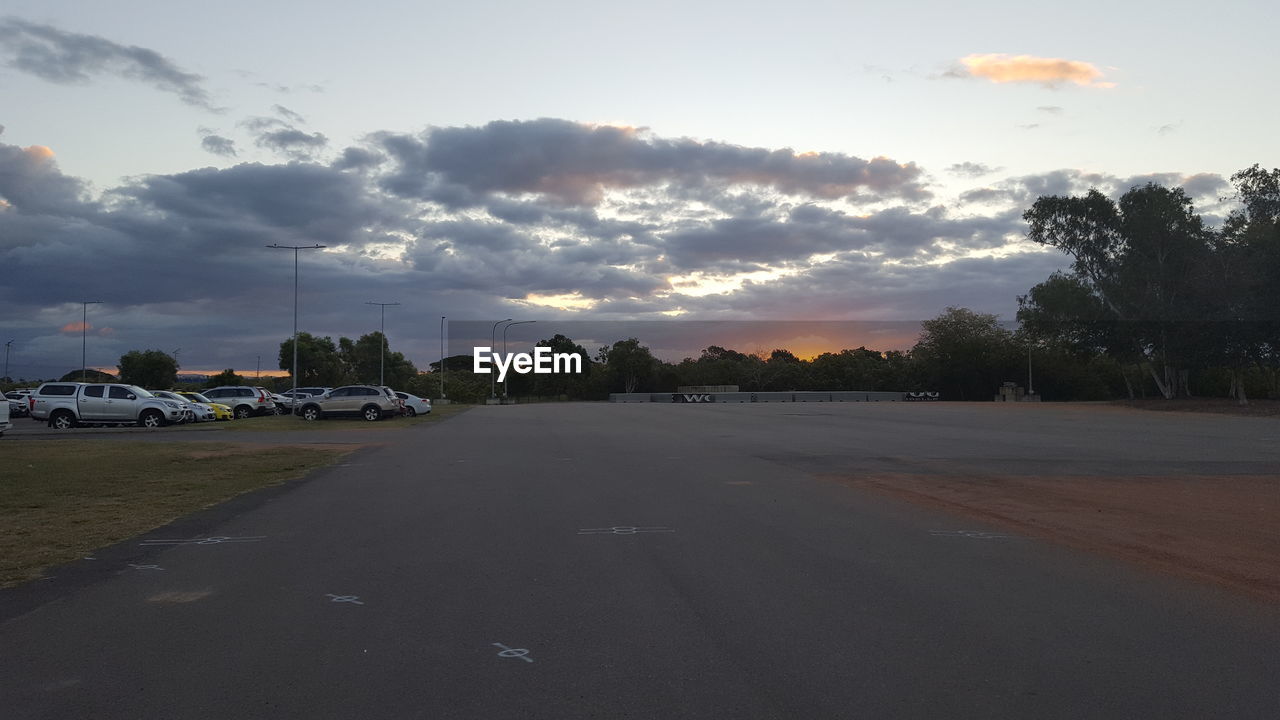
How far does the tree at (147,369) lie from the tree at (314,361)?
14245mm

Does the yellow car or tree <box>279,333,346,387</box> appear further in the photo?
tree <box>279,333,346,387</box>

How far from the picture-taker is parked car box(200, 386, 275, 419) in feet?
160

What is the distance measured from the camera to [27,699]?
4.73 metres

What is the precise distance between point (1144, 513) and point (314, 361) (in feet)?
325

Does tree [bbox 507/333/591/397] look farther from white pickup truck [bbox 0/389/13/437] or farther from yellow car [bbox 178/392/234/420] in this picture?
white pickup truck [bbox 0/389/13/437]

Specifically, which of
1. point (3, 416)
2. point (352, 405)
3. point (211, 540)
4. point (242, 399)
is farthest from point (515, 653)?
point (242, 399)

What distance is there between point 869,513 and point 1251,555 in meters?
4.13

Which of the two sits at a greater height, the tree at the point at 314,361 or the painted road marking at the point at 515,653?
the tree at the point at 314,361

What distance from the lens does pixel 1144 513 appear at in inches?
464

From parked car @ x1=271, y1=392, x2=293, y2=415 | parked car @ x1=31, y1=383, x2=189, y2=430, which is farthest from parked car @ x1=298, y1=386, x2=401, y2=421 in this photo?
parked car @ x1=271, y1=392, x2=293, y2=415

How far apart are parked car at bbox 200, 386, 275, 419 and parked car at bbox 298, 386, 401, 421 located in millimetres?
6679

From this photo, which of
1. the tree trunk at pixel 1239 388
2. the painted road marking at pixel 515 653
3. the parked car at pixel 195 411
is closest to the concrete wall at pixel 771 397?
the tree trunk at pixel 1239 388

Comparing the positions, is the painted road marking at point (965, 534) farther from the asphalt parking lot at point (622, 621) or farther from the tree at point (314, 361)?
the tree at point (314, 361)

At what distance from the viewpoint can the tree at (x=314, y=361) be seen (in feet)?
Answer: 329
